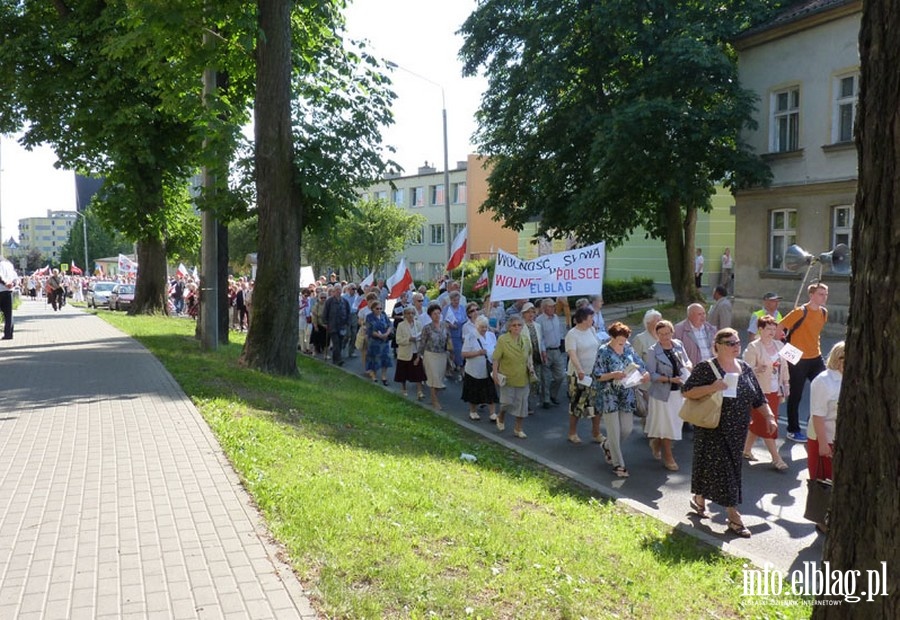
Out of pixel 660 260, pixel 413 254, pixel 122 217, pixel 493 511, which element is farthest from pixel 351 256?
pixel 493 511

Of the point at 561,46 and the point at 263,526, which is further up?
the point at 561,46

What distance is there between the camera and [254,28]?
13242mm

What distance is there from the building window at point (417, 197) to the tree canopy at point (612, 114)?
38.4 metres

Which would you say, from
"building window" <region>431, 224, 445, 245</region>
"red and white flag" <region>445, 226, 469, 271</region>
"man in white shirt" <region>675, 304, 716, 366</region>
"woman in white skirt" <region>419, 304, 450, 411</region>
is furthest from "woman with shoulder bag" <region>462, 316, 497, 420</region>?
"building window" <region>431, 224, 445, 245</region>

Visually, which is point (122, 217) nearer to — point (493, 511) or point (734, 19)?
point (734, 19)

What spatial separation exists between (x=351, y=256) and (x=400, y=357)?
1727 inches

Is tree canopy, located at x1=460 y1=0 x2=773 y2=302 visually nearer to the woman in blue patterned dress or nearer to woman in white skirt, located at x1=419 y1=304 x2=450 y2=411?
the woman in blue patterned dress

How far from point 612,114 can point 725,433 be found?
17.5 metres

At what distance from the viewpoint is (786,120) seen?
79.0 feet

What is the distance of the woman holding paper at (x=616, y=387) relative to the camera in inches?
359

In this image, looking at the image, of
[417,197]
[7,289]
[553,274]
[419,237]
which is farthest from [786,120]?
[417,197]

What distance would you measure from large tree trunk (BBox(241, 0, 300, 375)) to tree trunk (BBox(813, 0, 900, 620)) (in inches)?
449

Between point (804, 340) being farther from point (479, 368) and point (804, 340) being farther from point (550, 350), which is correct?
point (479, 368)

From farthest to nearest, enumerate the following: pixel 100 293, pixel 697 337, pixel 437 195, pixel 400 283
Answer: pixel 437 195 → pixel 100 293 → pixel 400 283 → pixel 697 337
